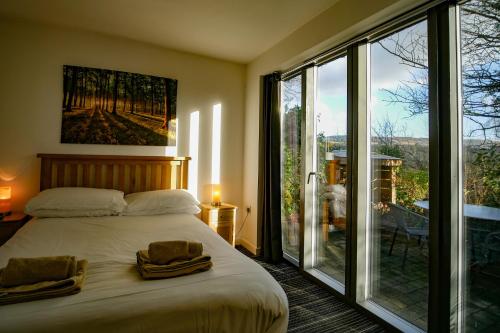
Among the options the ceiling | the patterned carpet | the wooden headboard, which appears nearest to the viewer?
the patterned carpet

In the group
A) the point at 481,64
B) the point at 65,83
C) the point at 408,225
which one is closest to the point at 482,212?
the point at 408,225

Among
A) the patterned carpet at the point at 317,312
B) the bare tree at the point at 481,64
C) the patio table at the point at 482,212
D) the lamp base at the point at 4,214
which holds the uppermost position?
the bare tree at the point at 481,64

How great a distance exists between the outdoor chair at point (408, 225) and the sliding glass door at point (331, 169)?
0.38 metres

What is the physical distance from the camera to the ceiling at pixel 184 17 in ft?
7.88

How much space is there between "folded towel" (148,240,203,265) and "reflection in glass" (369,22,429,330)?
1483 millimetres

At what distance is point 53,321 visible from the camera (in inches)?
39.8

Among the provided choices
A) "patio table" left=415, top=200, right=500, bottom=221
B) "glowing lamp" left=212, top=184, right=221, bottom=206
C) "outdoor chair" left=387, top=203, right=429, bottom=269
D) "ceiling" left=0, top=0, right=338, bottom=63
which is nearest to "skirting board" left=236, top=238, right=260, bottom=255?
"glowing lamp" left=212, top=184, right=221, bottom=206

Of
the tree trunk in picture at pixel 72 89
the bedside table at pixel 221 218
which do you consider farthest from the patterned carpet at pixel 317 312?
the tree trunk in picture at pixel 72 89

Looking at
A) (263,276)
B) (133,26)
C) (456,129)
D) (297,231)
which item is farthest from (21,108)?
(456,129)

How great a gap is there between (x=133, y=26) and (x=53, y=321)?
8.86 ft

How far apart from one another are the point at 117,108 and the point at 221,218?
1683 millimetres

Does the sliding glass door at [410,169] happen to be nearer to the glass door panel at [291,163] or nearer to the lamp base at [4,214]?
the glass door panel at [291,163]

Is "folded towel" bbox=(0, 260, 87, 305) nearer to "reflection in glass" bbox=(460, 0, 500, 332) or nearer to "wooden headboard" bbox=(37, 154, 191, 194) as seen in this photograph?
"wooden headboard" bbox=(37, 154, 191, 194)

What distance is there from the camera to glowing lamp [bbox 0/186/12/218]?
254cm
